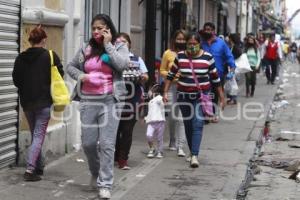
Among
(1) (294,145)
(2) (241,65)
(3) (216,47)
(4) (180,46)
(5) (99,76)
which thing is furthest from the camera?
(2) (241,65)

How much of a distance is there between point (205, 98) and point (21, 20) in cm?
260

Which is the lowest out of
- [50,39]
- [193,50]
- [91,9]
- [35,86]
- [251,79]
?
[251,79]

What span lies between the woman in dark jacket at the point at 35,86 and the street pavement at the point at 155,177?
408mm

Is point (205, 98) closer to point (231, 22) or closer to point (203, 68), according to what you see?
point (203, 68)

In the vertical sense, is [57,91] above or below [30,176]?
above

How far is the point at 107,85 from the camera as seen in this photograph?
6859mm

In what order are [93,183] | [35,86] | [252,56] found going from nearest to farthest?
[93,183] < [35,86] < [252,56]

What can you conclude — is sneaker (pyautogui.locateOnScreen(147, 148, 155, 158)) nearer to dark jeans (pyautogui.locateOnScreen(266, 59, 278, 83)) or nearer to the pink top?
the pink top

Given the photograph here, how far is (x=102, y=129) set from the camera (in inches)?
270

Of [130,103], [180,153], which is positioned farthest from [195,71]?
[180,153]

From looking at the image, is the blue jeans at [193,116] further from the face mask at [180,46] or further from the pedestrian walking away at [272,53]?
the pedestrian walking away at [272,53]

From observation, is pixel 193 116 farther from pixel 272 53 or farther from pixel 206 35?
pixel 272 53

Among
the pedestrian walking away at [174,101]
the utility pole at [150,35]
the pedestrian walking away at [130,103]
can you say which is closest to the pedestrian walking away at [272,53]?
the utility pole at [150,35]

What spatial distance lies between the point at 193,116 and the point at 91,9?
3.27m
